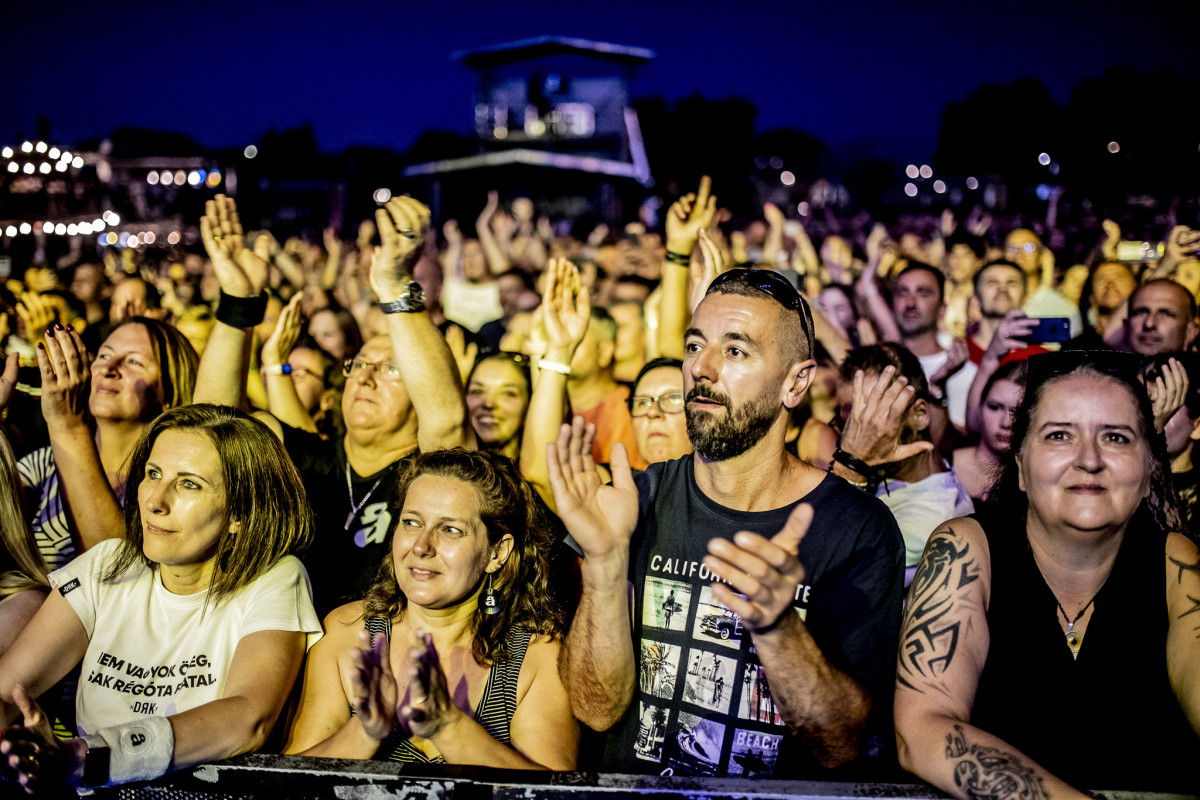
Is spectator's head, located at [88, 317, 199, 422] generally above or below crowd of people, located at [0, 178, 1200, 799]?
above

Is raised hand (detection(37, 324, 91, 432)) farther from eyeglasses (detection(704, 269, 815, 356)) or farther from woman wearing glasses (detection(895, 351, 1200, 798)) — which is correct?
woman wearing glasses (detection(895, 351, 1200, 798))

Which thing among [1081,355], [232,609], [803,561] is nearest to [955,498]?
[1081,355]

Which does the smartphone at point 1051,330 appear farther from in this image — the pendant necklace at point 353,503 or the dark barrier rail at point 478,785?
the pendant necklace at point 353,503

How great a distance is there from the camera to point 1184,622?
78.6 inches

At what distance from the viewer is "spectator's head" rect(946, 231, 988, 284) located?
8.16m

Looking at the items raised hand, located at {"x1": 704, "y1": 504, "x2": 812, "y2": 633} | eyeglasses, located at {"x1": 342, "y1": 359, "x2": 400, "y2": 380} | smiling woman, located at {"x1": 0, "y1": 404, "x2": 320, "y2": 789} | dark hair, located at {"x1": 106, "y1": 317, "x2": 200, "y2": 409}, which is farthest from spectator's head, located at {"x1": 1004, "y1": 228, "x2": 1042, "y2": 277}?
smiling woman, located at {"x1": 0, "y1": 404, "x2": 320, "y2": 789}

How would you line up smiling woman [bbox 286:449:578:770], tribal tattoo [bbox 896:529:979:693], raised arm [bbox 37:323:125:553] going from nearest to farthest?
tribal tattoo [bbox 896:529:979:693] < smiling woman [bbox 286:449:578:770] < raised arm [bbox 37:323:125:553]

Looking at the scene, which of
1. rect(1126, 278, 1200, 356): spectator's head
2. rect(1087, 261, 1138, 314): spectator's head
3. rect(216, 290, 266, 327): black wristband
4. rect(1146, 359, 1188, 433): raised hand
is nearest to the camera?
rect(1146, 359, 1188, 433): raised hand

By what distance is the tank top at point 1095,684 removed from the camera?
196 cm

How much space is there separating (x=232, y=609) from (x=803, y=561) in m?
1.58

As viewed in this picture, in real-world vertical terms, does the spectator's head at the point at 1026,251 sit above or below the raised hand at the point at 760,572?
above

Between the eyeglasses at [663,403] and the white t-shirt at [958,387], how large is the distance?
6.61 feet

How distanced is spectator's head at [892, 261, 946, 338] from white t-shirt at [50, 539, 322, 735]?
4.20m

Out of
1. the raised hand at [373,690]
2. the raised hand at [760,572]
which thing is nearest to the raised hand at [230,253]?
the raised hand at [373,690]
